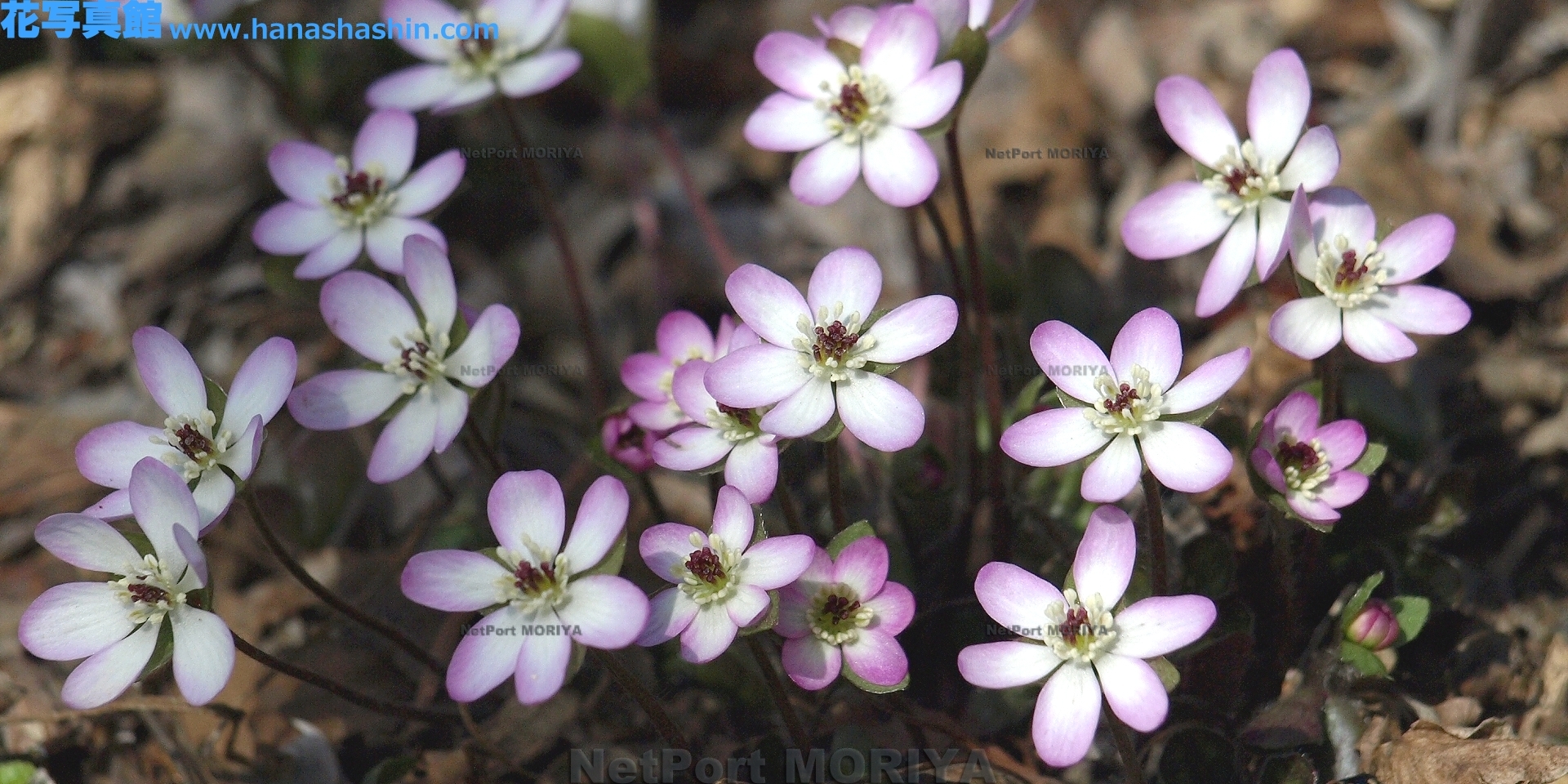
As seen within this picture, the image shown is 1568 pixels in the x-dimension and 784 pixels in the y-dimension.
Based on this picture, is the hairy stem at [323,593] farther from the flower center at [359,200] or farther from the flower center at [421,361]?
the flower center at [359,200]

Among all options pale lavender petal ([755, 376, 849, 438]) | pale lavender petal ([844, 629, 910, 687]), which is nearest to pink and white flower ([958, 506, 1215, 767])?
pale lavender petal ([844, 629, 910, 687])

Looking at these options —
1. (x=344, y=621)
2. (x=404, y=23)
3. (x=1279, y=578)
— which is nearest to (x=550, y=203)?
(x=404, y=23)

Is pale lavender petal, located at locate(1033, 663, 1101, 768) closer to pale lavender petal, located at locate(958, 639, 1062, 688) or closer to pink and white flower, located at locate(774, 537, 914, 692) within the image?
pale lavender petal, located at locate(958, 639, 1062, 688)

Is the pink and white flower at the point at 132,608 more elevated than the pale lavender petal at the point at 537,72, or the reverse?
the pale lavender petal at the point at 537,72

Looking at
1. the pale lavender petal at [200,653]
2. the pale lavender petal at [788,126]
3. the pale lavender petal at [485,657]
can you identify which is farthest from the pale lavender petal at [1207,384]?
the pale lavender petal at [200,653]

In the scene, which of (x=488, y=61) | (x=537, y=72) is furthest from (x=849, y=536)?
(x=488, y=61)
